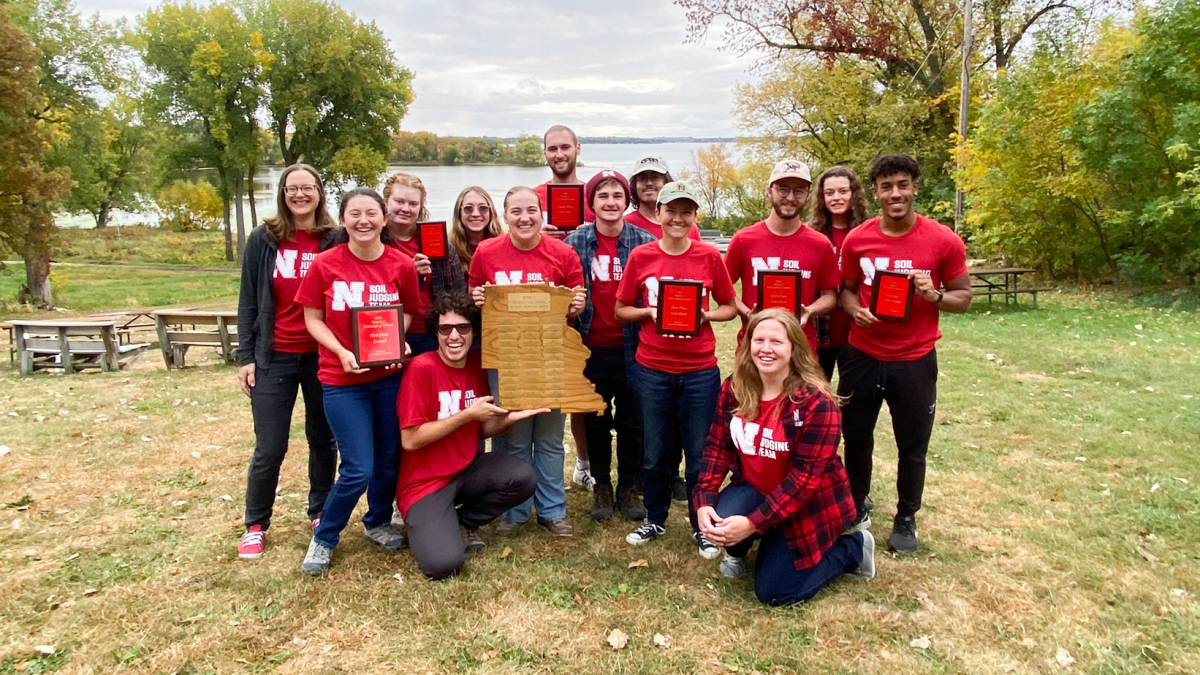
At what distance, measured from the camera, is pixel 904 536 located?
14.2 ft

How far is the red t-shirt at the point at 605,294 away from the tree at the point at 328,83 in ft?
105

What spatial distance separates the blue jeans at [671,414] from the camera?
4207mm

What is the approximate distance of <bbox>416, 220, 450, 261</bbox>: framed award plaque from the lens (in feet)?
14.2

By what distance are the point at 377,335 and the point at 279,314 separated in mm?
714

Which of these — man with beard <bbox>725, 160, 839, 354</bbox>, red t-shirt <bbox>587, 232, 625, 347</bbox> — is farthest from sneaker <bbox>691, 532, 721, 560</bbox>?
red t-shirt <bbox>587, 232, 625, 347</bbox>

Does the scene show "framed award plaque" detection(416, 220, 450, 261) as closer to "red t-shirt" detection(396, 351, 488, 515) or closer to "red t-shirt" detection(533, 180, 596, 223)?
"red t-shirt" detection(396, 351, 488, 515)

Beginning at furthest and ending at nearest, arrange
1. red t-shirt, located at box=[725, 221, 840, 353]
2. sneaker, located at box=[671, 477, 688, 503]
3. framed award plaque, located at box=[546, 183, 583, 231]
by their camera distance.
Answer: sneaker, located at box=[671, 477, 688, 503]
framed award plaque, located at box=[546, 183, 583, 231]
red t-shirt, located at box=[725, 221, 840, 353]

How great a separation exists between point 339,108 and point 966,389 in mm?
33791

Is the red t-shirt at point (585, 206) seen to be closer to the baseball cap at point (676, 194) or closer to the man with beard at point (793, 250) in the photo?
the baseball cap at point (676, 194)

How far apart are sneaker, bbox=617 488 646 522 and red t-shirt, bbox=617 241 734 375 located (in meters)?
1.13

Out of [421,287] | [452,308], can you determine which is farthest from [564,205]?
[452,308]

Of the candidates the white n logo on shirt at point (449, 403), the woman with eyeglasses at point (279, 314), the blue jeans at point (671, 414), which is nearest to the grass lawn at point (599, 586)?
the blue jeans at point (671, 414)

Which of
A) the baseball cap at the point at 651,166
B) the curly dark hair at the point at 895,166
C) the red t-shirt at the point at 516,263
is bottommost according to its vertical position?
the red t-shirt at the point at 516,263

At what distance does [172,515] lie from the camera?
4957 mm
